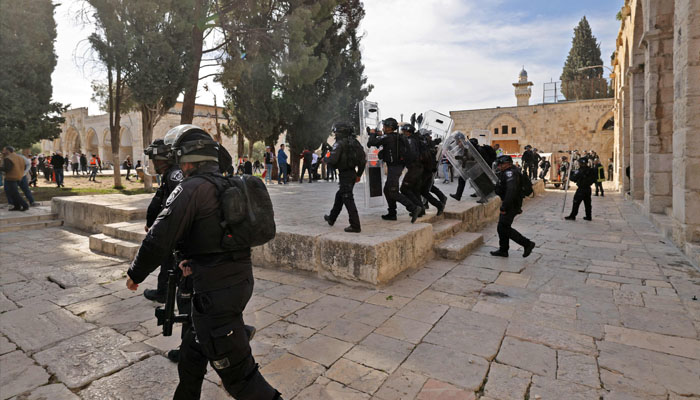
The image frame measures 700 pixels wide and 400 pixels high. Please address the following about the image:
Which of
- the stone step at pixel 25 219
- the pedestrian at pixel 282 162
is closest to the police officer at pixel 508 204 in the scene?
the stone step at pixel 25 219

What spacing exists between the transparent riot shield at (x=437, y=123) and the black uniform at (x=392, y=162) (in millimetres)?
3630

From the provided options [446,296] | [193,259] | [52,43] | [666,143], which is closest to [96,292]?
[193,259]

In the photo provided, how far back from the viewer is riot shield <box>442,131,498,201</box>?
857cm

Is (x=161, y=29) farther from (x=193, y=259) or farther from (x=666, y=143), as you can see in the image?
(x=666, y=143)

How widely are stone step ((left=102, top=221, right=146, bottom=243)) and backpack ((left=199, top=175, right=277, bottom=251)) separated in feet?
16.3

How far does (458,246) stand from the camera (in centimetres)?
590

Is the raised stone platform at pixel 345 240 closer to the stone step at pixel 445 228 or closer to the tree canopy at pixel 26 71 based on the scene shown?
the stone step at pixel 445 228

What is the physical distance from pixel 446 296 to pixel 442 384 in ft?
5.70

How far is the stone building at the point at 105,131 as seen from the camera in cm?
3300

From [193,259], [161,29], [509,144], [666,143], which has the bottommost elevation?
[193,259]

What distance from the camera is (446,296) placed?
420 centimetres

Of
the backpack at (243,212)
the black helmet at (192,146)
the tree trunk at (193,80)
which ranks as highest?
the tree trunk at (193,80)

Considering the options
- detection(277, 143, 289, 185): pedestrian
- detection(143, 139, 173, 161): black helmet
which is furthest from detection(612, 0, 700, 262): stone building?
detection(277, 143, 289, 185): pedestrian

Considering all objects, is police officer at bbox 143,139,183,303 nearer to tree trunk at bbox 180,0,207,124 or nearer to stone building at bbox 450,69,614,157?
tree trunk at bbox 180,0,207,124
